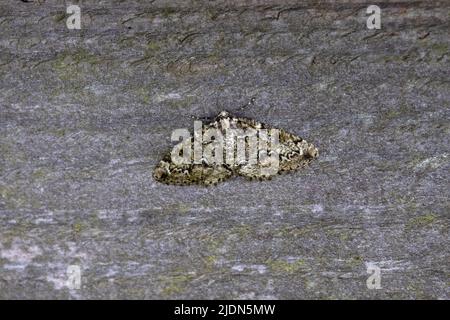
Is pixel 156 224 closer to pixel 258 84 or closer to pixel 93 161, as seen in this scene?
pixel 93 161

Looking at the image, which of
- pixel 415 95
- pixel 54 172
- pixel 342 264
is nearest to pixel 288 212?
pixel 342 264
